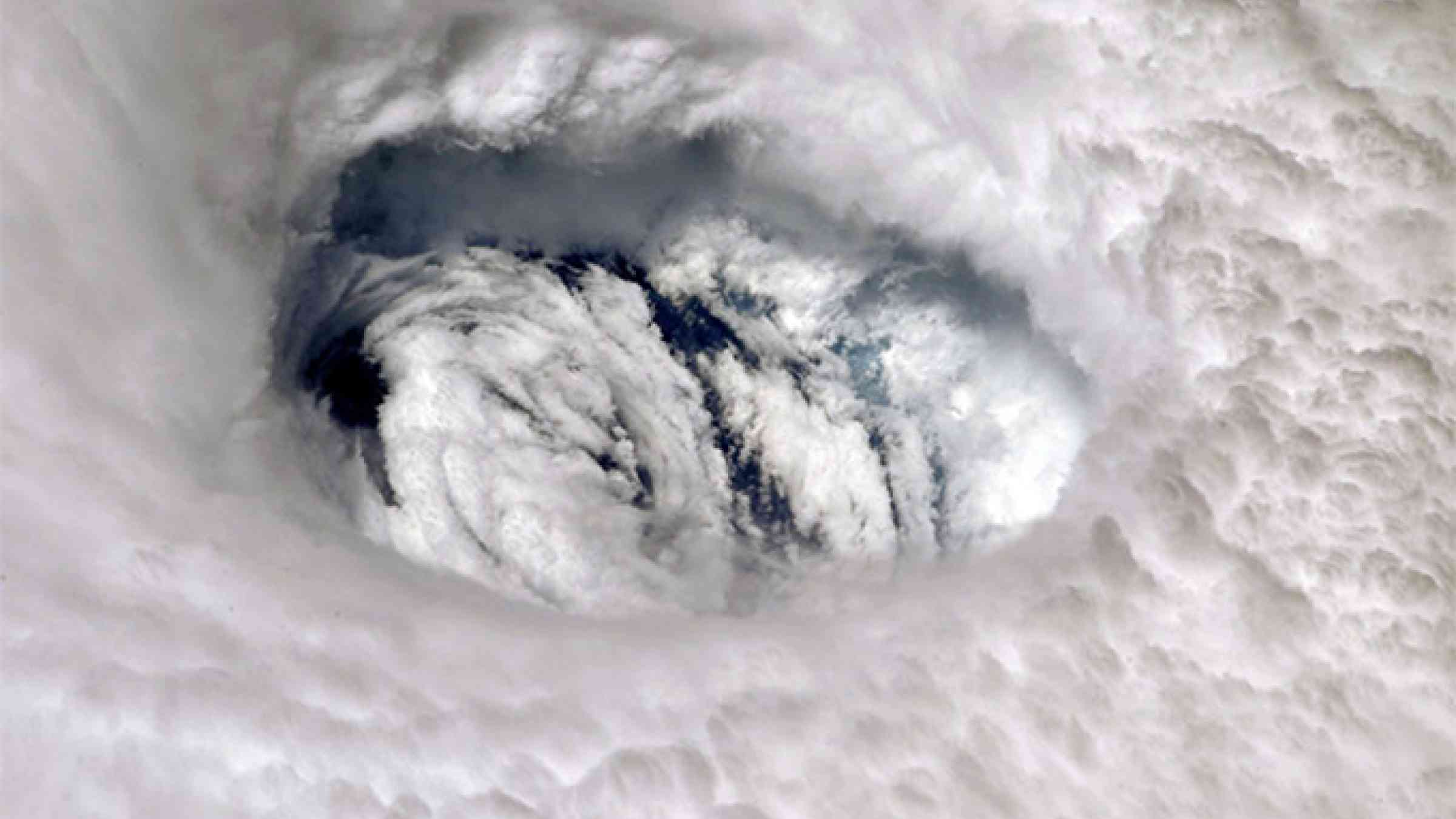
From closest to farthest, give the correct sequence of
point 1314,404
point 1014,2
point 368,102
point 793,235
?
point 1314,404
point 1014,2
point 368,102
point 793,235

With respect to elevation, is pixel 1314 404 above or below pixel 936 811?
above

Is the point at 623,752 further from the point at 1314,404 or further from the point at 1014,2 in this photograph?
the point at 1014,2

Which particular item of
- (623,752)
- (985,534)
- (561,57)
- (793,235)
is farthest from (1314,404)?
(561,57)

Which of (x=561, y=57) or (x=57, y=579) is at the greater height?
(x=561, y=57)

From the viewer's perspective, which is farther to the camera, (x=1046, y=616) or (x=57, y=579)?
(x=1046, y=616)

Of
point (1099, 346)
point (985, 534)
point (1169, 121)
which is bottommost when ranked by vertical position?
point (985, 534)

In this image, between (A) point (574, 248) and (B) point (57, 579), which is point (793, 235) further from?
(B) point (57, 579)

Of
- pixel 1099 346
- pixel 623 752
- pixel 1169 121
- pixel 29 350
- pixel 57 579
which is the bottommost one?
pixel 623 752

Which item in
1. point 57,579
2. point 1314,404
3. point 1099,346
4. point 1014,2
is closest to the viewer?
point 57,579

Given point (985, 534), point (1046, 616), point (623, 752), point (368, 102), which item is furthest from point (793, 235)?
point (623, 752)
